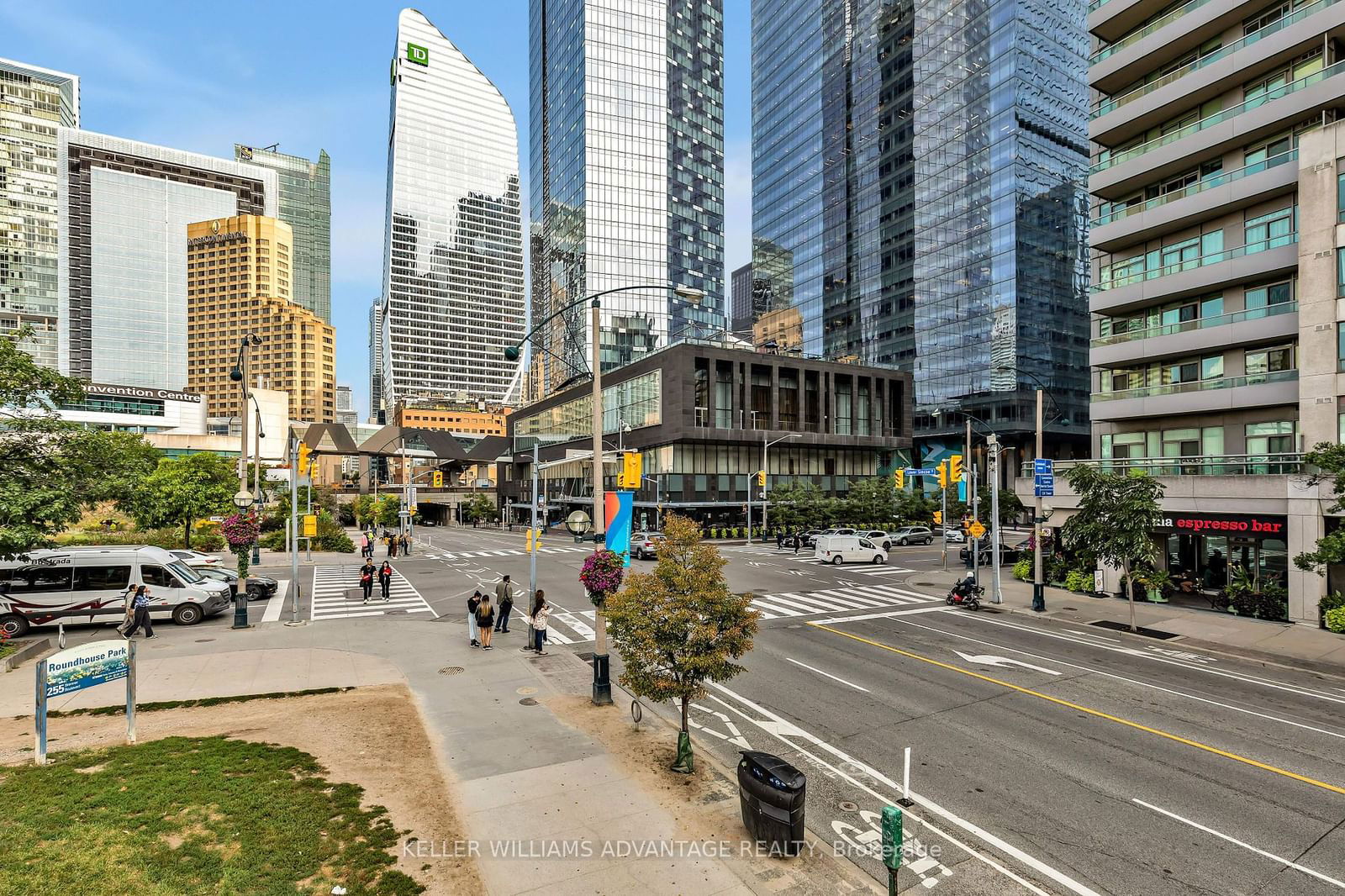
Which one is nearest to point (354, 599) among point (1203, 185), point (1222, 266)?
point (1222, 266)

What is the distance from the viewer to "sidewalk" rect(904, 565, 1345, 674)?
1873 cm

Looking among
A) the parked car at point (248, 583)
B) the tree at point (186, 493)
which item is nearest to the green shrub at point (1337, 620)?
the parked car at point (248, 583)

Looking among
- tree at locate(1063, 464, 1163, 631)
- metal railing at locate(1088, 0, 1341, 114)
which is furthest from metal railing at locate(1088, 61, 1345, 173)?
tree at locate(1063, 464, 1163, 631)

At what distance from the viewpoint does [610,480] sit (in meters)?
75.7

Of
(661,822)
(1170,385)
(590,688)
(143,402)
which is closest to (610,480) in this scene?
(1170,385)

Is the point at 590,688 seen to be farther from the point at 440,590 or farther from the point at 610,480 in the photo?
the point at 610,480

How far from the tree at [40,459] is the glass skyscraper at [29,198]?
174 metres

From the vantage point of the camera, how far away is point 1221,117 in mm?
28516

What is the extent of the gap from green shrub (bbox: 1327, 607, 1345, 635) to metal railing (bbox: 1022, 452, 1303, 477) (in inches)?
195

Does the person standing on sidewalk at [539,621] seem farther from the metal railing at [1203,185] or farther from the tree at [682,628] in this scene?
the metal railing at [1203,185]

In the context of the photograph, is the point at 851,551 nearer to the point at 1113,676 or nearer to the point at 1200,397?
the point at 1200,397

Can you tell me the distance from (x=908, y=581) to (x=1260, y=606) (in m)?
13.7

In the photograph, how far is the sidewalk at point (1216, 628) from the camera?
18.7m

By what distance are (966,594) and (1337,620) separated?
11.3m
